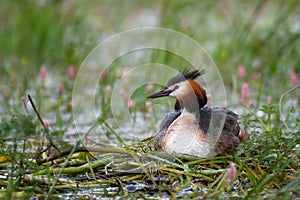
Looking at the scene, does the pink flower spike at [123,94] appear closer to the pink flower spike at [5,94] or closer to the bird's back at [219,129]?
the pink flower spike at [5,94]

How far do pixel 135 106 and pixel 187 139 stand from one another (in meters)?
1.62

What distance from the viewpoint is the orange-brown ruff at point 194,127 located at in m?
4.75

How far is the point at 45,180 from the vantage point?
4.36 meters

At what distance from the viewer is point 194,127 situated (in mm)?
4867

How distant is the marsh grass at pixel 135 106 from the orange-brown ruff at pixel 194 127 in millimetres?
101

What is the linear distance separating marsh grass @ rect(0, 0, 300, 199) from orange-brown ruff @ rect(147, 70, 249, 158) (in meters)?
0.10

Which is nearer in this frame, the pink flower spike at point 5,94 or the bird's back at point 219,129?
the bird's back at point 219,129

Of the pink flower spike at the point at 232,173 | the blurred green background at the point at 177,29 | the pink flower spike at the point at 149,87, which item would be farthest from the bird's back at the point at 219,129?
the blurred green background at the point at 177,29

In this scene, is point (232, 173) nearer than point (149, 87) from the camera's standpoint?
Yes

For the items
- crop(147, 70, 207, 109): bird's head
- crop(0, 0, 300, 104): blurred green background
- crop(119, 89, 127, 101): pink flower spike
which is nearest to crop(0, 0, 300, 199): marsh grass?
crop(0, 0, 300, 104): blurred green background

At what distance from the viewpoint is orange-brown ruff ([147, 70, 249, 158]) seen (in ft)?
15.6

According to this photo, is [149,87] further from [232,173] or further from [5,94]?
[232,173]

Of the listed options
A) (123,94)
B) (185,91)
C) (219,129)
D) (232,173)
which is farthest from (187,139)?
(123,94)

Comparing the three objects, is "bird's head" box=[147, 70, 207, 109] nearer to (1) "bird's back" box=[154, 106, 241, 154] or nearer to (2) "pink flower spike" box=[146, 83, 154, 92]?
(1) "bird's back" box=[154, 106, 241, 154]
